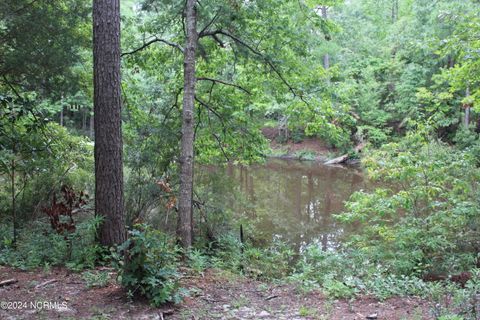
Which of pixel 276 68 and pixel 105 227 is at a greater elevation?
pixel 276 68

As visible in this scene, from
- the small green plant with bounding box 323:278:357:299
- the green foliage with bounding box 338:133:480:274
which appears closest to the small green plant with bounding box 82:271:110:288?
the small green plant with bounding box 323:278:357:299

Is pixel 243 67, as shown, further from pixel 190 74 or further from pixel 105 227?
pixel 105 227

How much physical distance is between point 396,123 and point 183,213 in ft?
72.4

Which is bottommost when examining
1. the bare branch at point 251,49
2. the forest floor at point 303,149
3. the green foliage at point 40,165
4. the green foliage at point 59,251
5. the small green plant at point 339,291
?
the small green plant at point 339,291

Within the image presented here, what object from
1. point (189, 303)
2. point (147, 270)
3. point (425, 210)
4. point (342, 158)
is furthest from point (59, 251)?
point (342, 158)

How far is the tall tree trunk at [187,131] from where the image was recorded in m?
6.21

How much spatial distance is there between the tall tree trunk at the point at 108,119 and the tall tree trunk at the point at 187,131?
1.26m

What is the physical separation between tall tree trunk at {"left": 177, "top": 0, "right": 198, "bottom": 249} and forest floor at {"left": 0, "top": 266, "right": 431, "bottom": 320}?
1279 millimetres

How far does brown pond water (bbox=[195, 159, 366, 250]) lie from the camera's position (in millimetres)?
8352

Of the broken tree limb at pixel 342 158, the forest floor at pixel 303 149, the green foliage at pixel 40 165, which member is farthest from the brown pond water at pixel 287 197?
the forest floor at pixel 303 149

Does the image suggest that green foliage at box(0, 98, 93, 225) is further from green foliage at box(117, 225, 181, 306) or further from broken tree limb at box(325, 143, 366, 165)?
broken tree limb at box(325, 143, 366, 165)

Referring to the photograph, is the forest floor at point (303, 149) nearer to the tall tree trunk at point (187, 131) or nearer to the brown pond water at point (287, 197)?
the brown pond water at point (287, 197)

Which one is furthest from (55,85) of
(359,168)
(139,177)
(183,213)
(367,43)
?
(367,43)

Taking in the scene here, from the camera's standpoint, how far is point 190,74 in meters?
6.27
